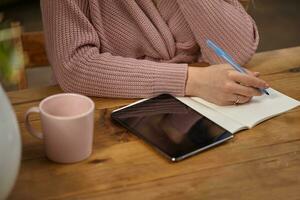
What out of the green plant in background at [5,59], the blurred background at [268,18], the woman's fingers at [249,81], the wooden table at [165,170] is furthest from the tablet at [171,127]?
the blurred background at [268,18]

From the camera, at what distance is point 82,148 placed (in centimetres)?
79

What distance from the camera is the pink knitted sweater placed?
3.35 feet

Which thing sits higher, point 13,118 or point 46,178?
point 13,118

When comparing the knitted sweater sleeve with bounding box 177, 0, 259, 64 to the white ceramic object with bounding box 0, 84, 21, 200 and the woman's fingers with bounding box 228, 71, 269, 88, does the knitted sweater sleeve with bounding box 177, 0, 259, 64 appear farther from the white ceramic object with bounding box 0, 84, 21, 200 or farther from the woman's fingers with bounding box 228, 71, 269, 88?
the white ceramic object with bounding box 0, 84, 21, 200

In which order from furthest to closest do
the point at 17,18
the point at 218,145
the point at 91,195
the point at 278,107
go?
the point at 17,18 → the point at 278,107 → the point at 218,145 → the point at 91,195

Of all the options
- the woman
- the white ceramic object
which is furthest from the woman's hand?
the white ceramic object

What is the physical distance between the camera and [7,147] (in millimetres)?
620

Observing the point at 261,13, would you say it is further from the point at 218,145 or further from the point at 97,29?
the point at 218,145

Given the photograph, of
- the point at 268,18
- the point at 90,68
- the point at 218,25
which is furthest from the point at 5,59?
the point at 268,18

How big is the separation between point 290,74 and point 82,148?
600mm

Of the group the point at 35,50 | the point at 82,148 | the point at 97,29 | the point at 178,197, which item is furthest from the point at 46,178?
the point at 35,50

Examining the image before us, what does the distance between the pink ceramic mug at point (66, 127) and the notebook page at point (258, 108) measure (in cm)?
30

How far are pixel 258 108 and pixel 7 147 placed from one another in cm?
55

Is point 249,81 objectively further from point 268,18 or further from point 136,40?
point 268,18
